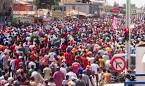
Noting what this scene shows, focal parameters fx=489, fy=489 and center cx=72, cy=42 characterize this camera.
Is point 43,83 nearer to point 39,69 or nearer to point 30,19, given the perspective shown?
point 39,69

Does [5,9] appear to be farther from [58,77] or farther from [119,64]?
[119,64]

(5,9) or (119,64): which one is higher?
(119,64)

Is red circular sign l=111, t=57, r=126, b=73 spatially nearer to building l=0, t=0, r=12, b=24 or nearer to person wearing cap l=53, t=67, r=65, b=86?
person wearing cap l=53, t=67, r=65, b=86

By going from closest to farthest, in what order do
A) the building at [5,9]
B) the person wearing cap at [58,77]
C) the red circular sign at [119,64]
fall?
the red circular sign at [119,64]
the person wearing cap at [58,77]
the building at [5,9]

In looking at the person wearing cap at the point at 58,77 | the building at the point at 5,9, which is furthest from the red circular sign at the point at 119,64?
the building at the point at 5,9

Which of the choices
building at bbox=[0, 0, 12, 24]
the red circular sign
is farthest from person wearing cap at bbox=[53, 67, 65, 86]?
building at bbox=[0, 0, 12, 24]

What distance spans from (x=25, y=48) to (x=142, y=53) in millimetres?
11708

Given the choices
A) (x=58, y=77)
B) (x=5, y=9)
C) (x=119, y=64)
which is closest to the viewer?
(x=119, y=64)

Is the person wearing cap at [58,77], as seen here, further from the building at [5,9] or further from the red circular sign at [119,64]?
the building at [5,9]

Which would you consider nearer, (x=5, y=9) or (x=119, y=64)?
(x=119, y=64)

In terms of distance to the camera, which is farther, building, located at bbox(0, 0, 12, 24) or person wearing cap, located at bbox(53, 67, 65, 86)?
building, located at bbox(0, 0, 12, 24)

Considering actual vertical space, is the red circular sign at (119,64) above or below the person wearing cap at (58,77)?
above

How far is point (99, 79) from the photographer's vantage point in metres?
16.3

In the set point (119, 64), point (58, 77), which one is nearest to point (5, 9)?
point (58, 77)
